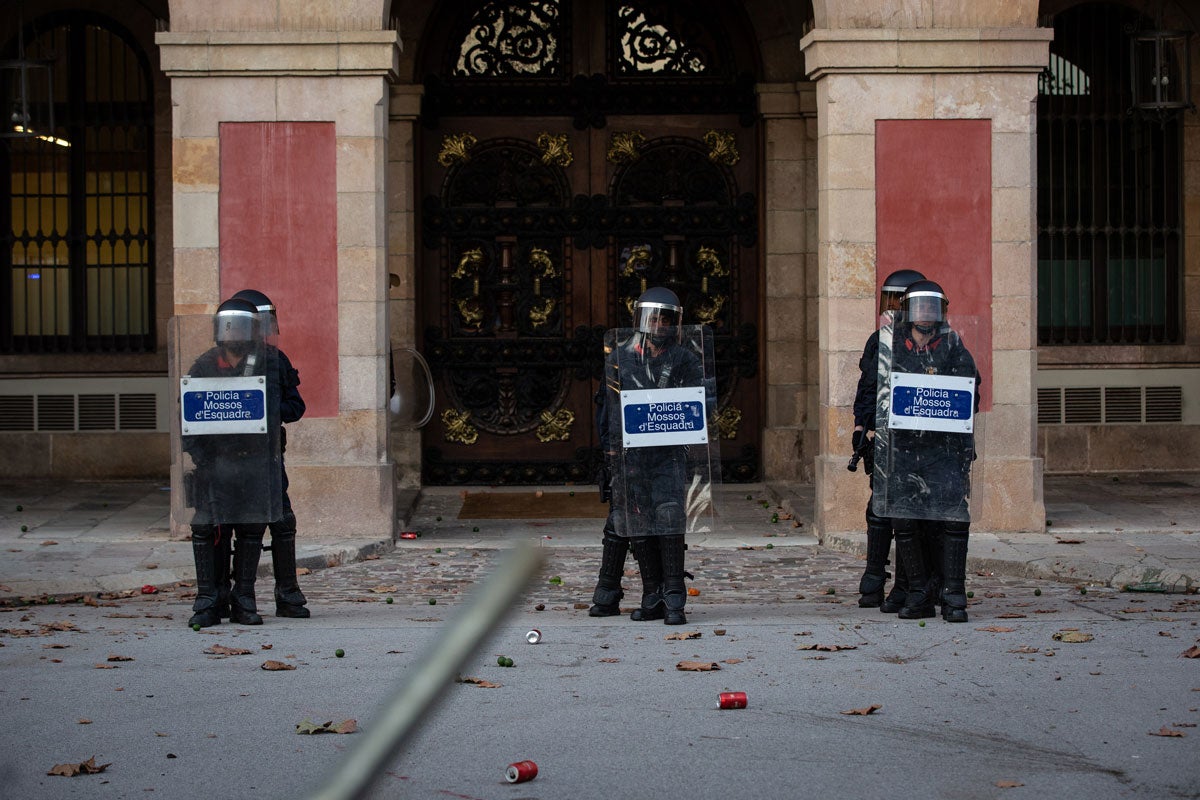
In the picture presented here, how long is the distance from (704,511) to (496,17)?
800cm

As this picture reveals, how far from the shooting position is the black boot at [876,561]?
934 centimetres

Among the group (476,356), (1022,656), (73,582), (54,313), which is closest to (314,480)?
(73,582)

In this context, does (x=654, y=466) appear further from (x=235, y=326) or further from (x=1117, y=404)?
(x=1117, y=404)

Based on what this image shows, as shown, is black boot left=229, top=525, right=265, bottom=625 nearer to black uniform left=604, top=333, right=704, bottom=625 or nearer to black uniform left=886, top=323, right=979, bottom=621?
black uniform left=604, top=333, right=704, bottom=625

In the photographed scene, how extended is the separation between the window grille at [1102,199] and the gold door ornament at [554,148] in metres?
4.46

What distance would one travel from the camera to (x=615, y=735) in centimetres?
611

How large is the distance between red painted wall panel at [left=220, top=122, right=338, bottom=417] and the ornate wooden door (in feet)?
11.1

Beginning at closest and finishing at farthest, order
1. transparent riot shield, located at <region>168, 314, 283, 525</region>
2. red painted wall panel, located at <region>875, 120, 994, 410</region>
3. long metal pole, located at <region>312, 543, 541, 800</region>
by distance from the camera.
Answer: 1. long metal pole, located at <region>312, 543, 541, 800</region>
2. transparent riot shield, located at <region>168, 314, 283, 525</region>
3. red painted wall panel, located at <region>875, 120, 994, 410</region>

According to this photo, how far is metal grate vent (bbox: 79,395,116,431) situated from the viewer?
1588cm

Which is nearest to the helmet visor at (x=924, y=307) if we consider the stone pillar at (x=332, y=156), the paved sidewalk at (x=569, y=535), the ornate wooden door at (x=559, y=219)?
the paved sidewalk at (x=569, y=535)

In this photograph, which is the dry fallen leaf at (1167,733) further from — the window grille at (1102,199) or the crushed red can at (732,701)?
the window grille at (1102,199)

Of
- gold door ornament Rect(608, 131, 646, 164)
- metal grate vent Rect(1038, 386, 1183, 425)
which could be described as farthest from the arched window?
metal grate vent Rect(1038, 386, 1183, 425)

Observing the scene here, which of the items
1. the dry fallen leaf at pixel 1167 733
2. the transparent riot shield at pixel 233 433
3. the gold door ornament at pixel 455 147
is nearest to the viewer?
the dry fallen leaf at pixel 1167 733

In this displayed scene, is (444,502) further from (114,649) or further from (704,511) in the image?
(114,649)
